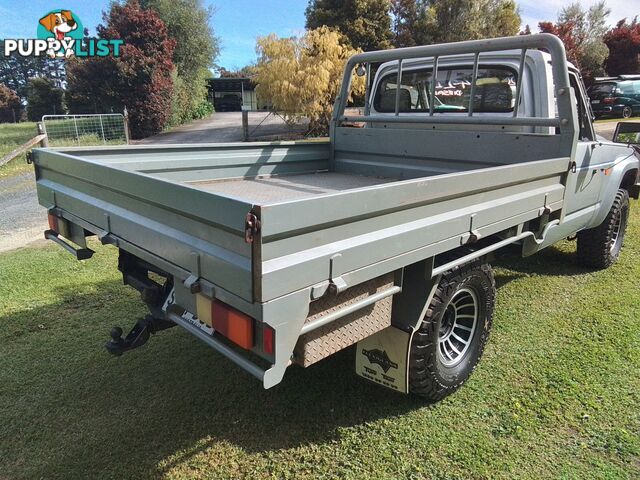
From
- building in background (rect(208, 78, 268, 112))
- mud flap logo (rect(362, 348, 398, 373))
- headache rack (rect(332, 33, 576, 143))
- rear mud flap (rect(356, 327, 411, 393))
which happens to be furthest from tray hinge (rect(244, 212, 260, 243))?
building in background (rect(208, 78, 268, 112))

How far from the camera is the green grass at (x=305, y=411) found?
249 centimetres

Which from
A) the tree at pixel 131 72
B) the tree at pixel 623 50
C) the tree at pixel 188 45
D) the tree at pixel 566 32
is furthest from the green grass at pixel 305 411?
the tree at pixel 623 50

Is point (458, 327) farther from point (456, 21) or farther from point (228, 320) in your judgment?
point (456, 21)

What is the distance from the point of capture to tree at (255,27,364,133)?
17234mm

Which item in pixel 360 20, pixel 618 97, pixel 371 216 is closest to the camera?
pixel 371 216

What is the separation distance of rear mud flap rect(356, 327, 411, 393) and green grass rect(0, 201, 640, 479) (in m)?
0.25

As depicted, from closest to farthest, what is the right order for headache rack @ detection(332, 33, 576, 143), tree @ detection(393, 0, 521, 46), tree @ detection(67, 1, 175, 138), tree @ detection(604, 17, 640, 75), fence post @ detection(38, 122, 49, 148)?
1. headache rack @ detection(332, 33, 576, 143)
2. fence post @ detection(38, 122, 49, 148)
3. tree @ detection(67, 1, 175, 138)
4. tree @ detection(393, 0, 521, 46)
5. tree @ detection(604, 17, 640, 75)

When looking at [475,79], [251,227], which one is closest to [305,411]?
[251,227]

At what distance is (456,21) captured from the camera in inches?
1046

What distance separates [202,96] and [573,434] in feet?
95.2

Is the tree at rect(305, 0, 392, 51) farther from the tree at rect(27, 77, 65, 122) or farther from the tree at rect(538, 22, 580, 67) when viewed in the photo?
the tree at rect(27, 77, 65, 122)

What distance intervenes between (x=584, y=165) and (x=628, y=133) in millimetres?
4243

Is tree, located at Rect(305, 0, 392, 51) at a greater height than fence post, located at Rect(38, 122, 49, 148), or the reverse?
tree, located at Rect(305, 0, 392, 51)

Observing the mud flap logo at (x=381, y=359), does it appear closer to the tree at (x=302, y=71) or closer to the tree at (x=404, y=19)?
the tree at (x=302, y=71)
